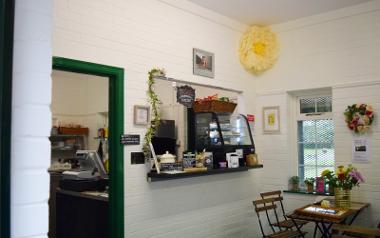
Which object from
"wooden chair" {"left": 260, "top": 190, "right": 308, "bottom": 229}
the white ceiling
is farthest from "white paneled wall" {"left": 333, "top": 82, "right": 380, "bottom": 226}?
the white ceiling

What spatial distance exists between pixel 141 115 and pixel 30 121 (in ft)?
8.24

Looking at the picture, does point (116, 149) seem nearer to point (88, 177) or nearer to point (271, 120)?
point (88, 177)

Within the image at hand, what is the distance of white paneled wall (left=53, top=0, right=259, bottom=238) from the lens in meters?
3.15

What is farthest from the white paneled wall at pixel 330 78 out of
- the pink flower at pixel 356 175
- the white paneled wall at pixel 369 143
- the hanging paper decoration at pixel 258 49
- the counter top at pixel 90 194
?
the counter top at pixel 90 194

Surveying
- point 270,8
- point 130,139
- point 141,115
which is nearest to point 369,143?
point 270,8

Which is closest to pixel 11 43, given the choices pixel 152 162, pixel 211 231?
pixel 152 162

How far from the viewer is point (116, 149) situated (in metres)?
3.31

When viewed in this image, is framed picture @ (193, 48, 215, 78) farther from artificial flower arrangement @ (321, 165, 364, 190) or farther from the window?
artificial flower arrangement @ (321, 165, 364, 190)

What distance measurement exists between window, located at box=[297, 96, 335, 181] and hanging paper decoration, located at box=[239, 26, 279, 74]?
2.54 ft

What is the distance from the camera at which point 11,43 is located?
0.98 meters

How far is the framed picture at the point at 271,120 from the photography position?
501 centimetres

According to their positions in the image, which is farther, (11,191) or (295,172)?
(295,172)

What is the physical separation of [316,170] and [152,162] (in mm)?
2559

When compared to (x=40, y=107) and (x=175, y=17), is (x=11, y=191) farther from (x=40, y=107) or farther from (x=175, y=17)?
(x=175, y=17)
